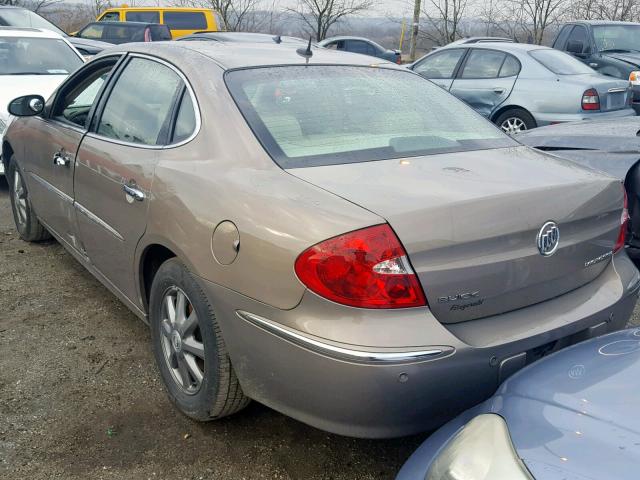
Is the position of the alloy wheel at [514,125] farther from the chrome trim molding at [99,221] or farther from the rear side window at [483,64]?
the chrome trim molding at [99,221]

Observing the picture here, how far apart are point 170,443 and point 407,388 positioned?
3.67 ft

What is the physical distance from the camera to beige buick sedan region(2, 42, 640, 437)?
209 cm

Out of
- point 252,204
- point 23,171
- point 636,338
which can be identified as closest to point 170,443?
point 252,204

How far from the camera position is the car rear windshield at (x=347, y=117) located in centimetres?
261

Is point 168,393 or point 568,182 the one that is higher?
point 568,182

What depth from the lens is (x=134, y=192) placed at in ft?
9.50

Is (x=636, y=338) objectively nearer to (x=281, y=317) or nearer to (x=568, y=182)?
(x=568, y=182)

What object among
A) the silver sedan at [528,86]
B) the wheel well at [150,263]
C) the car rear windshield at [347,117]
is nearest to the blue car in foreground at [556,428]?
the car rear windshield at [347,117]

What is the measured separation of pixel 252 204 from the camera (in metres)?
2.31

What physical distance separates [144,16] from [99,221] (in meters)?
18.8

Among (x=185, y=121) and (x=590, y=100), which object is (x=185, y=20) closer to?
(x=590, y=100)

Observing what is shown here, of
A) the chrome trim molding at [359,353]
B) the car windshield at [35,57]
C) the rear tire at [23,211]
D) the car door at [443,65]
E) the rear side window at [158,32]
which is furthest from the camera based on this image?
the rear side window at [158,32]

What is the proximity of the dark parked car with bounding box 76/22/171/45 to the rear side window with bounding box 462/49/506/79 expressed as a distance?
29.3 ft

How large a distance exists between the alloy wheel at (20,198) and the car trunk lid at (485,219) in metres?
3.16
